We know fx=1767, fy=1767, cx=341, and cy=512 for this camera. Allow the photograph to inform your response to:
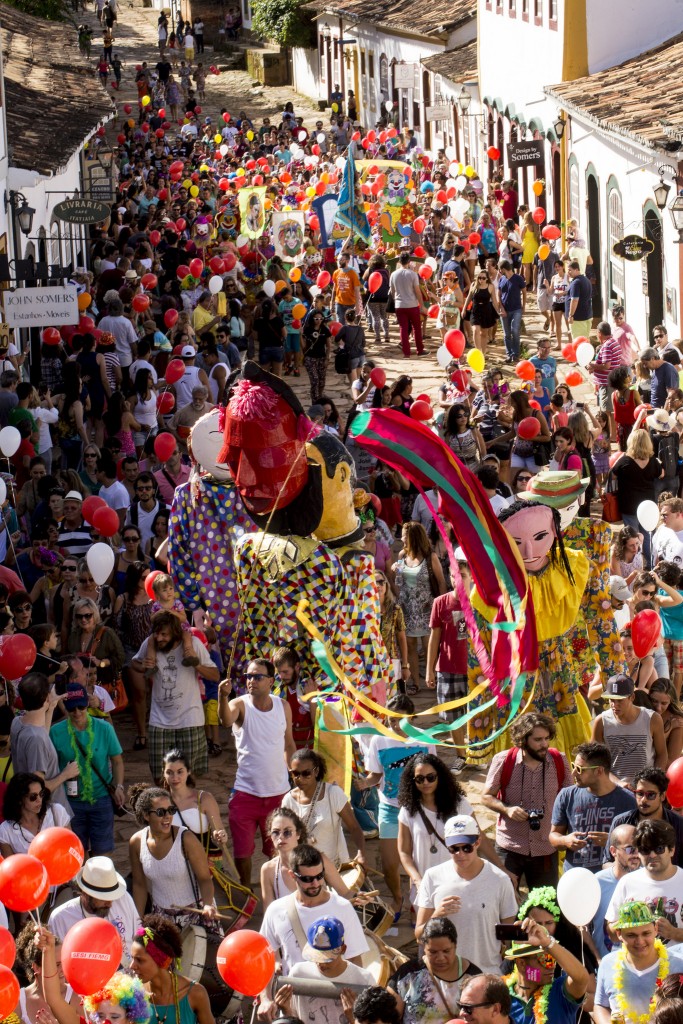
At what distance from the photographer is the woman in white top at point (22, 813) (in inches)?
321

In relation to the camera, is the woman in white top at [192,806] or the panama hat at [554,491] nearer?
the woman in white top at [192,806]

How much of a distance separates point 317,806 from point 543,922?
1.51 meters

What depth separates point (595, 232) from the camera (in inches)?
1041

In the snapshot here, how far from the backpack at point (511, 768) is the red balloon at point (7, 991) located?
2904mm

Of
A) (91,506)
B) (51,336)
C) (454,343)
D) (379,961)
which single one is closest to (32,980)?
(379,961)

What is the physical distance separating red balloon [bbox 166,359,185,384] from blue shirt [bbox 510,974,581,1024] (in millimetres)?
10255

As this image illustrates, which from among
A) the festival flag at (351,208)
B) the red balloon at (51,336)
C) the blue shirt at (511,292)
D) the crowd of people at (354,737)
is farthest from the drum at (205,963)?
the festival flag at (351,208)

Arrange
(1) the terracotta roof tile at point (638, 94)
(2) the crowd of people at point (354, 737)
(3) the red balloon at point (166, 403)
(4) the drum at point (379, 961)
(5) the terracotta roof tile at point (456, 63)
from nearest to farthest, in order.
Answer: (2) the crowd of people at point (354, 737) < (4) the drum at point (379, 961) < (3) the red balloon at point (166, 403) < (1) the terracotta roof tile at point (638, 94) < (5) the terracotta roof tile at point (456, 63)

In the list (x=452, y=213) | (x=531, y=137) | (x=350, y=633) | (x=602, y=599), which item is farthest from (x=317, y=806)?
(x=531, y=137)

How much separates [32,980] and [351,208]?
65.2ft

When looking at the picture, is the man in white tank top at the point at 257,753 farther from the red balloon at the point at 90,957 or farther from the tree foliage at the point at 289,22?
the tree foliage at the point at 289,22

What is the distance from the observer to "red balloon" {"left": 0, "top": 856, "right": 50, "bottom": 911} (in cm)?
711

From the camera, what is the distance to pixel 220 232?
93.5 feet

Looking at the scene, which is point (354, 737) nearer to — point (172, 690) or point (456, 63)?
point (172, 690)
